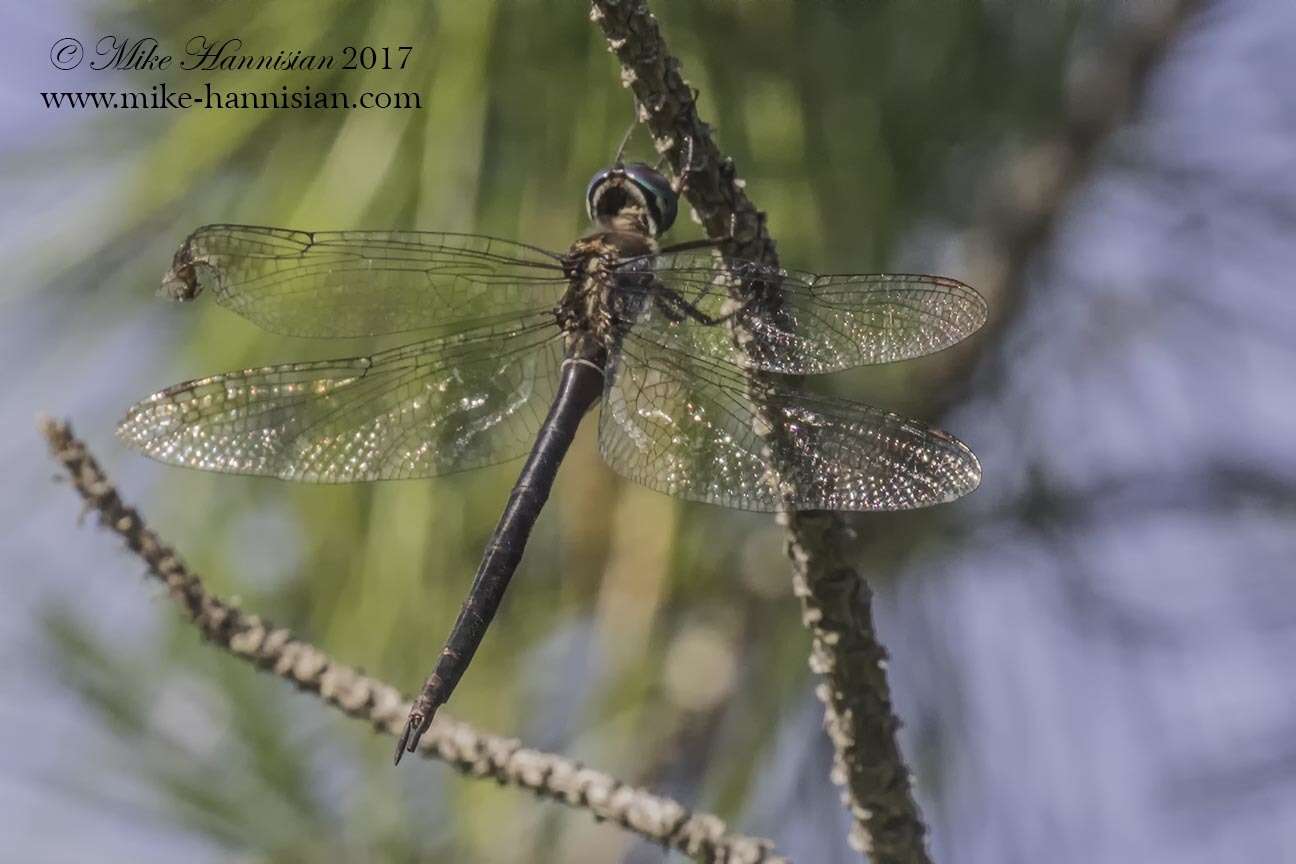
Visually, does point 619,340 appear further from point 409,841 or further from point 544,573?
point 409,841

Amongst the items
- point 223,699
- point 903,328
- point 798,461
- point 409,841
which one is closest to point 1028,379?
point 903,328

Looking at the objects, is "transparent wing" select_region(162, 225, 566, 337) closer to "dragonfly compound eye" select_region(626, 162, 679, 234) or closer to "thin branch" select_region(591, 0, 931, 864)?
"dragonfly compound eye" select_region(626, 162, 679, 234)

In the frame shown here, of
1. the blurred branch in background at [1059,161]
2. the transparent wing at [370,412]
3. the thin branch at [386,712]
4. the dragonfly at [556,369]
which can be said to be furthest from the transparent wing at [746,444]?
the blurred branch in background at [1059,161]

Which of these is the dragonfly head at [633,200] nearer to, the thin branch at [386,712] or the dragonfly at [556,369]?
the dragonfly at [556,369]

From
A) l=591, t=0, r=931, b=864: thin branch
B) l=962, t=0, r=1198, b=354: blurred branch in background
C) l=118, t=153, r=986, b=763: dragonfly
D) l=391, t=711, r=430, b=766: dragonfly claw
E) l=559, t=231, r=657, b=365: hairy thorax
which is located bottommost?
l=391, t=711, r=430, b=766: dragonfly claw

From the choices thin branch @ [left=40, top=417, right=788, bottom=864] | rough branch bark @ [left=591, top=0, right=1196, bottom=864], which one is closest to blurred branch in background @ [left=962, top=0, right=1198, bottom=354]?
rough branch bark @ [left=591, top=0, right=1196, bottom=864]

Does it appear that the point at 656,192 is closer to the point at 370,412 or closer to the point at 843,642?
the point at 370,412

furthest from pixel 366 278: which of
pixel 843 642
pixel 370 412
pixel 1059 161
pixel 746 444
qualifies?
pixel 1059 161
